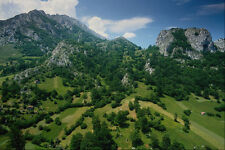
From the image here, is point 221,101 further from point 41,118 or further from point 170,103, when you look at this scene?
point 41,118

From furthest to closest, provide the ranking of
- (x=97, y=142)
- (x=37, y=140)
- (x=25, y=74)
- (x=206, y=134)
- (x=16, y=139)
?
1. (x=25, y=74)
2. (x=37, y=140)
3. (x=206, y=134)
4. (x=97, y=142)
5. (x=16, y=139)

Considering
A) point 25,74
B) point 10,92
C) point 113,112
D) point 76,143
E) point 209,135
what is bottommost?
point 76,143

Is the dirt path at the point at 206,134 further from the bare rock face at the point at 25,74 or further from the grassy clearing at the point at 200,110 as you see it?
the bare rock face at the point at 25,74

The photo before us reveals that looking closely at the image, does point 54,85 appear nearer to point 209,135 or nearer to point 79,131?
point 79,131

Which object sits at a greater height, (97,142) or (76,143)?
(97,142)

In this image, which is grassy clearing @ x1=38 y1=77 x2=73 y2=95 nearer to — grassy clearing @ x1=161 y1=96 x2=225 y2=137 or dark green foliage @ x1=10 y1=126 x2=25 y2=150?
dark green foliage @ x1=10 y1=126 x2=25 y2=150

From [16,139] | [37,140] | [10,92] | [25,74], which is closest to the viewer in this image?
[16,139]

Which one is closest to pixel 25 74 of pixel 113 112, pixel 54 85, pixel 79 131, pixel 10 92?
pixel 10 92

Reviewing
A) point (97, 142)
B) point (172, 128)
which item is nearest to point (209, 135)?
point (172, 128)

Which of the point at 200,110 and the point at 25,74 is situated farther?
the point at 25,74
